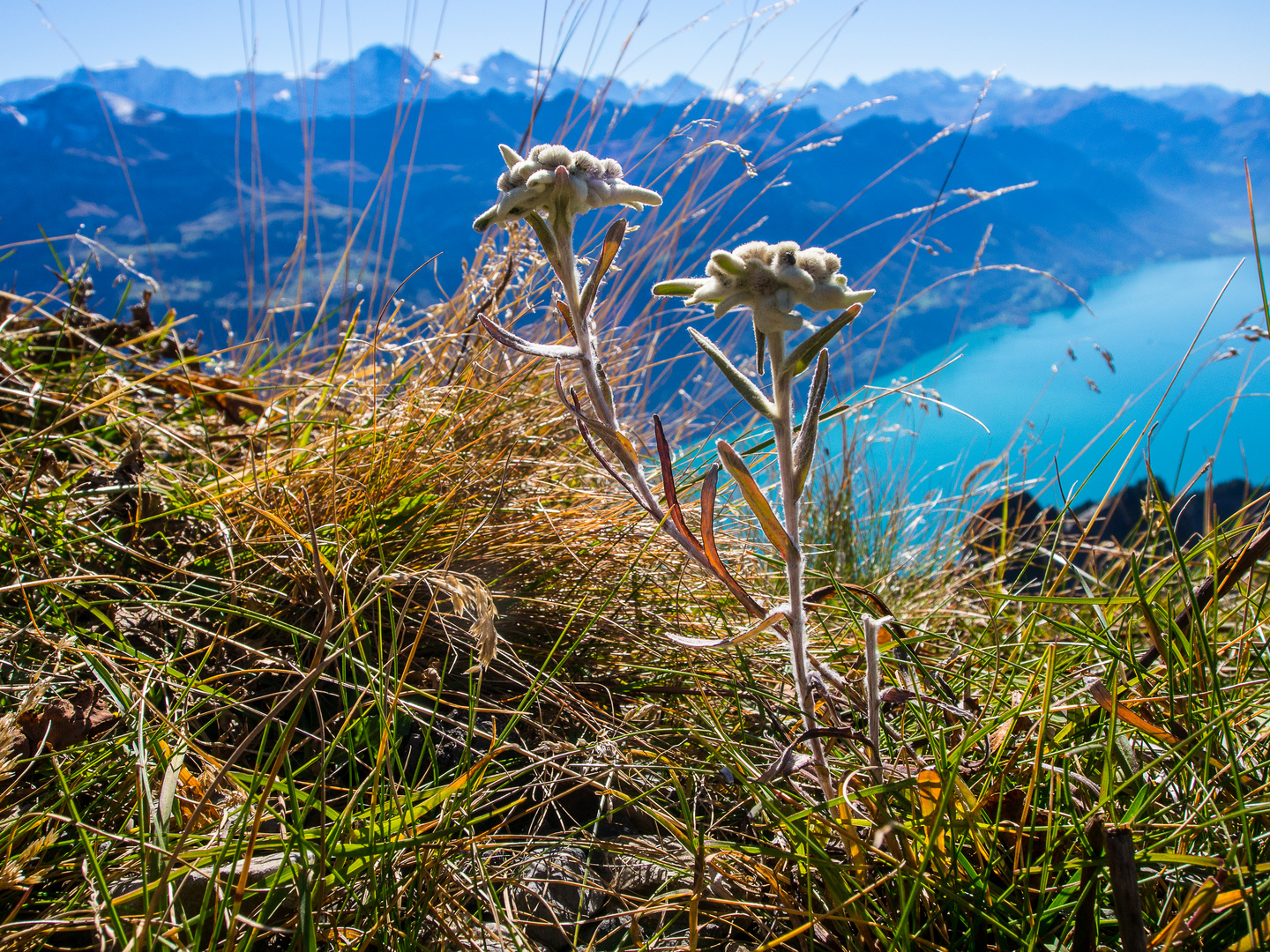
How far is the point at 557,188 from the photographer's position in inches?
28.2

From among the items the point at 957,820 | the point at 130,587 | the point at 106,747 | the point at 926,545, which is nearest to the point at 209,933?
the point at 106,747

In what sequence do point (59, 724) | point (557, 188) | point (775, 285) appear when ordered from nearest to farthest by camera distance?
point (775, 285)
point (557, 188)
point (59, 724)

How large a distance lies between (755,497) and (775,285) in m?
0.19

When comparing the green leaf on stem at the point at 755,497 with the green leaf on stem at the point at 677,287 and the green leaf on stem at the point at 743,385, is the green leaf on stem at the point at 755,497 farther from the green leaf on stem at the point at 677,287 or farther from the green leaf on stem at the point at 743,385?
the green leaf on stem at the point at 677,287

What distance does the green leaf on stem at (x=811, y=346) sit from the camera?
1.98 feet

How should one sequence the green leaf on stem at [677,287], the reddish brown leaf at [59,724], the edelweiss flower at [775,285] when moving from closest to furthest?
the edelweiss flower at [775,285], the green leaf on stem at [677,287], the reddish brown leaf at [59,724]

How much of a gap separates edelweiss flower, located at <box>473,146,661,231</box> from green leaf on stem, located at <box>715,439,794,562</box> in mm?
299

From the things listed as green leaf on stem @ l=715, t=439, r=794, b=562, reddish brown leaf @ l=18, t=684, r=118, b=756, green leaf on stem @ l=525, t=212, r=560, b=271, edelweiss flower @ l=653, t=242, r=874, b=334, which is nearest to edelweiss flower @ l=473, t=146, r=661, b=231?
green leaf on stem @ l=525, t=212, r=560, b=271

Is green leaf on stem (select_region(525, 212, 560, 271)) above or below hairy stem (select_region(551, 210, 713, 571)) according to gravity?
above

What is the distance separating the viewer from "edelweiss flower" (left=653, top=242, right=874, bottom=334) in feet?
1.94

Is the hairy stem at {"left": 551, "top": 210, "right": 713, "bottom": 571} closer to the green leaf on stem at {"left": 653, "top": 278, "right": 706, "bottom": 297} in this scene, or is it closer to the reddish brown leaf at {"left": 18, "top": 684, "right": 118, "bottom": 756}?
the green leaf on stem at {"left": 653, "top": 278, "right": 706, "bottom": 297}

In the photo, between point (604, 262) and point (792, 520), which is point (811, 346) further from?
point (604, 262)

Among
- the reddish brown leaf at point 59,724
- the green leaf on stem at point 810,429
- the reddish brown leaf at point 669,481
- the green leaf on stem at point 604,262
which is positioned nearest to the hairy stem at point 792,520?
the green leaf on stem at point 810,429

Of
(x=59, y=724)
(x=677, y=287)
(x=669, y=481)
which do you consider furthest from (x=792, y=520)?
(x=59, y=724)
